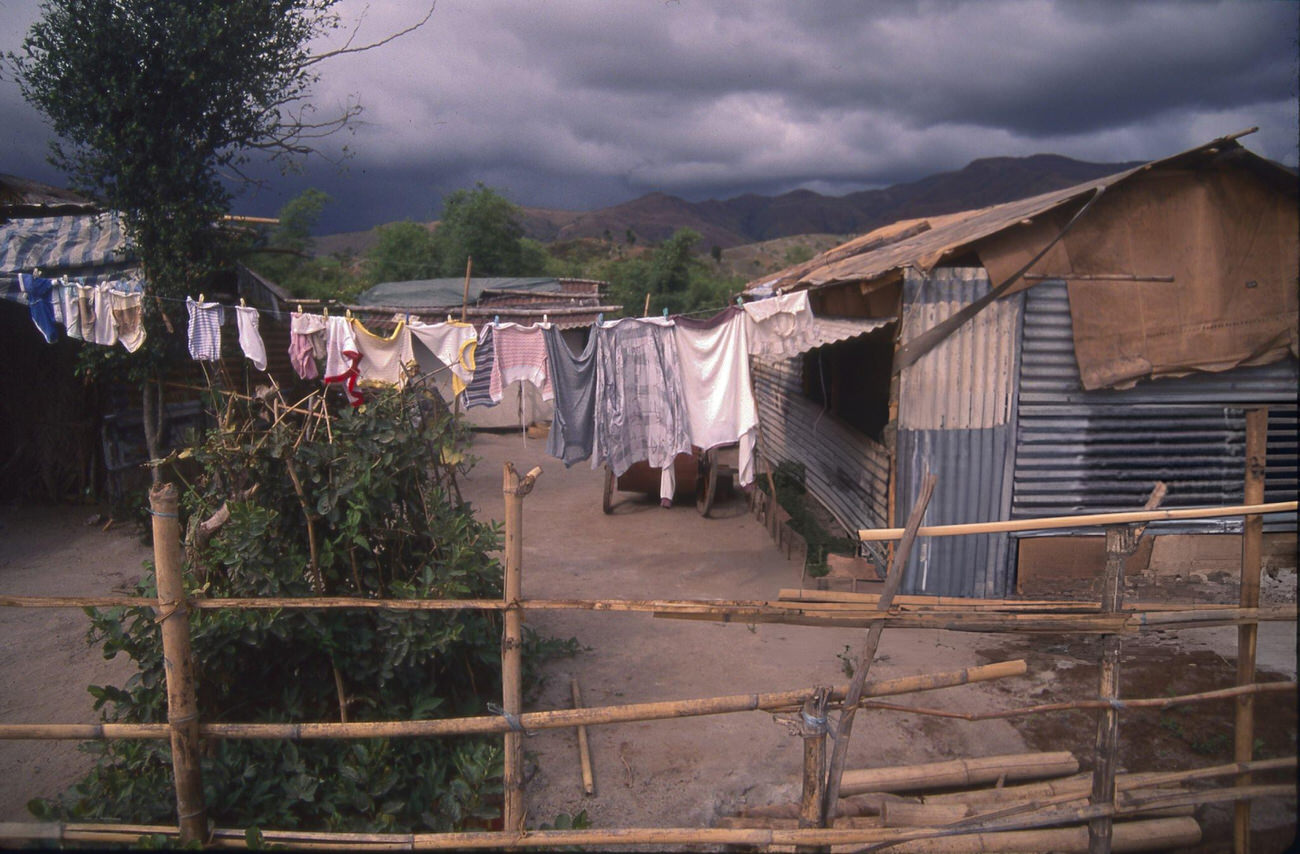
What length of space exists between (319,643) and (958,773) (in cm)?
315

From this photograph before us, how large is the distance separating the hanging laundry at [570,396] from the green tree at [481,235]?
66.7 feet

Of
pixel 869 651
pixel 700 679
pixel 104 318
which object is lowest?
pixel 700 679

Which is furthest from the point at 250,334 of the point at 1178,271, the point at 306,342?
the point at 1178,271

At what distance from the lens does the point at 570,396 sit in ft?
22.5

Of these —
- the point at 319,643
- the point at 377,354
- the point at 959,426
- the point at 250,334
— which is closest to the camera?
the point at 319,643

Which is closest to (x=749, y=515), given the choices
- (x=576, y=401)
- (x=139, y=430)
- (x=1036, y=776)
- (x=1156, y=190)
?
(x=576, y=401)

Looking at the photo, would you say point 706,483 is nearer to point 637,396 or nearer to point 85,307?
point 637,396

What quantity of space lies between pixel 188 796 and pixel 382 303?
15.7 m

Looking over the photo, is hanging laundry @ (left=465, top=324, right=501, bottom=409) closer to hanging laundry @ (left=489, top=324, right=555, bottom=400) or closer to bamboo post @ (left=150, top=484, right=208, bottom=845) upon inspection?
hanging laundry @ (left=489, top=324, right=555, bottom=400)

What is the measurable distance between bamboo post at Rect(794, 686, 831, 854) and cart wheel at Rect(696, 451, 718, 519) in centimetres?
641

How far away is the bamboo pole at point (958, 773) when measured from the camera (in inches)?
146

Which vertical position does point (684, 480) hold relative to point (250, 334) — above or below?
below

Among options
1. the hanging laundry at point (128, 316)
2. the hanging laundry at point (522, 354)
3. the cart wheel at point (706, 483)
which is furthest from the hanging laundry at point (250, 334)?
the cart wheel at point (706, 483)

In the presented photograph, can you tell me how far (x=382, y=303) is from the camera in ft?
58.1
